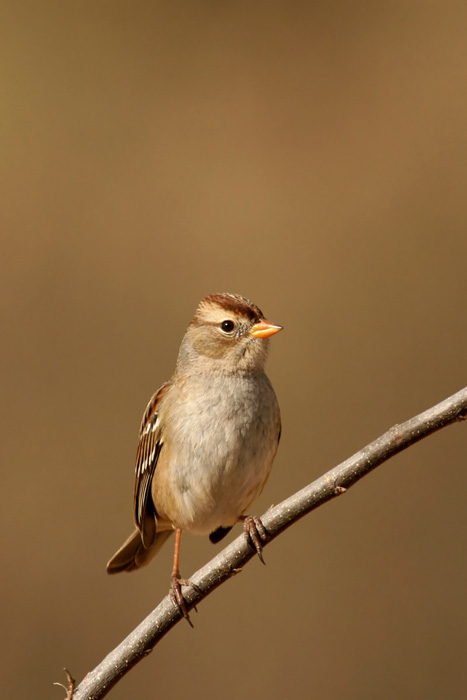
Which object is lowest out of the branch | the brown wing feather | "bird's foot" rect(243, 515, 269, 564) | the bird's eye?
the branch

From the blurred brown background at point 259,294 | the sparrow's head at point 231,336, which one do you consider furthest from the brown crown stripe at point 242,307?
the blurred brown background at point 259,294

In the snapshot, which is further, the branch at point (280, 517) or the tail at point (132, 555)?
the tail at point (132, 555)

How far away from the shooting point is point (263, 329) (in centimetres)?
297

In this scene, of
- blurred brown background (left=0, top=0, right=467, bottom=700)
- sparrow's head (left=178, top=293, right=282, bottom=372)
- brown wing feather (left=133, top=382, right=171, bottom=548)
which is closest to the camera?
sparrow's head (left=178, top=293, right=282, bottom=372)

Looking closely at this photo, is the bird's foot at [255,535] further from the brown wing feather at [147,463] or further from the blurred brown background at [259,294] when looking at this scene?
the blurred brown background at [259,294]

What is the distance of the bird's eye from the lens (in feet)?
10.1

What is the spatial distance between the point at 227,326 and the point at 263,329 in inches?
6.6

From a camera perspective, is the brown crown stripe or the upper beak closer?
the upper beak

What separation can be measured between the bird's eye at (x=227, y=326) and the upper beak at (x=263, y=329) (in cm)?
9

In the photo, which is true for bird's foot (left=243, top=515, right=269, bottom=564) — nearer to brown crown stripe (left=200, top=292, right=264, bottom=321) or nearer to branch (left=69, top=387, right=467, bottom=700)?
branch (left=69, top=387, right=467, bottom=700)

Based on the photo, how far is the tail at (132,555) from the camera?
3.40m

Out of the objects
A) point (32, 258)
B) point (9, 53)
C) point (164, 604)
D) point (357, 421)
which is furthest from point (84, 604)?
point (9, 53)

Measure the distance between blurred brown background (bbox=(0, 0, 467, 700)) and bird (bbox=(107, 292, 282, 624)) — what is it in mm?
2075

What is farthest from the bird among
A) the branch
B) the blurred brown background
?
the blurred brown background
